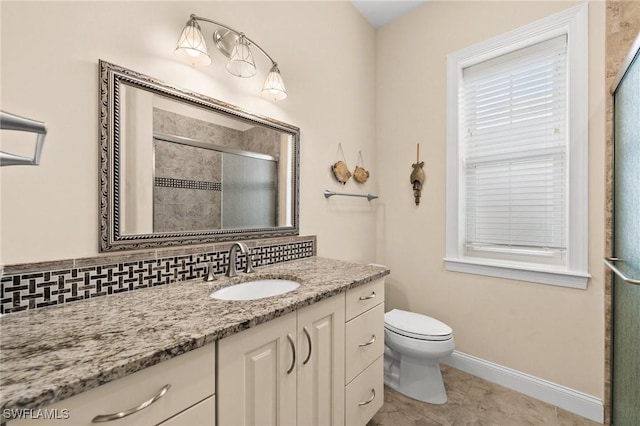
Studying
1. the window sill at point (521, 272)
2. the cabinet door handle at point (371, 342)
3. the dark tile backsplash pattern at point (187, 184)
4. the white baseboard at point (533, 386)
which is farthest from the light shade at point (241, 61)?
the white baseboard at point (533, 386)

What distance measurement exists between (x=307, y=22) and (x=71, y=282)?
200cm

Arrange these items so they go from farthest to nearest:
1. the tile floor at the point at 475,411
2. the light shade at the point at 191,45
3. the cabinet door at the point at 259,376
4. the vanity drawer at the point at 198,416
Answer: the tile floor at the point at 475,411 < the light shade at the point at 191,45 < the cabinet door at the point at 259,376 < the vanity drawer at the point at 198,416

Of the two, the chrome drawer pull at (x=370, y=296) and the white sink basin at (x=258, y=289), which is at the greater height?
the white sink basin at (x=258, y=289)

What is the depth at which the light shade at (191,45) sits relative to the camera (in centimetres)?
118

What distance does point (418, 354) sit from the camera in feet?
5.42

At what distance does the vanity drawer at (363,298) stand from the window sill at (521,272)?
917 mm

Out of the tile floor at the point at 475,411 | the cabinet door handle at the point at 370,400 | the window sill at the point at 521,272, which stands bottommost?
the tile floor at the point at 475,411

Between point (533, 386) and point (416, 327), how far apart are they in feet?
2.78

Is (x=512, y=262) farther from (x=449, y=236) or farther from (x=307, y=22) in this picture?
(x=307, y=22)

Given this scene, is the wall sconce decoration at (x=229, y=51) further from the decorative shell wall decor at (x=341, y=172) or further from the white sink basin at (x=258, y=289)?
the white sink basin at (x=258, y=289)

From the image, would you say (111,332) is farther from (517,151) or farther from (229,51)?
(517,151)

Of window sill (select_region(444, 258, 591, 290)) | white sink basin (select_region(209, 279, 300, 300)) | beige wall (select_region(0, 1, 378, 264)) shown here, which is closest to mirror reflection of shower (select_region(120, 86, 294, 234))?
beige wall (select_region(0, 1, 378, 264))

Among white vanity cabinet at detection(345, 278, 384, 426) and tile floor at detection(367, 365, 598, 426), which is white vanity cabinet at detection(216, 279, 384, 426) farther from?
tile floor at detection(367, 365, 598, 426)

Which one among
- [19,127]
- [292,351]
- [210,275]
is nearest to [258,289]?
[210,275]
